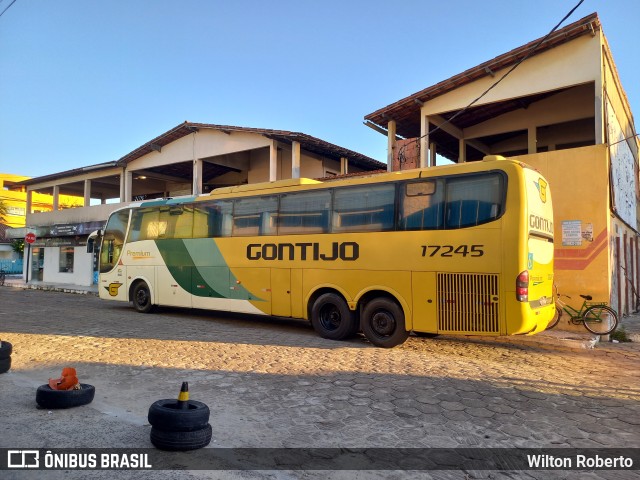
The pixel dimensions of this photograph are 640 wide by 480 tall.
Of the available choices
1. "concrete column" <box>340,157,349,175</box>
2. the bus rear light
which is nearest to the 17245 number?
the bus rear light

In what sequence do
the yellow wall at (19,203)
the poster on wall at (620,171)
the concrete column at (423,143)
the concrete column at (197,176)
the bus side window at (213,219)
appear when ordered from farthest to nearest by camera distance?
the yellow wall at (19,203) → the concrete column at (197,176) → the concrete column at (423,143) → the bus side window at (213,219) → the poster on wall at (620,171)

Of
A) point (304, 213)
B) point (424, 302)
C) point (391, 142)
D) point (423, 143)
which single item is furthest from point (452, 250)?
point (391, 142)

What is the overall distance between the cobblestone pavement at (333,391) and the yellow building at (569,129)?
244cm

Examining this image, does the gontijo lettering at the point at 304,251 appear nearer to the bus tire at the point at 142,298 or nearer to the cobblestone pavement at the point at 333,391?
the cobblestone pavement at the point at 333,391

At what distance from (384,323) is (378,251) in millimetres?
1478

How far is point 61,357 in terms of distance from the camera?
24.6 ft

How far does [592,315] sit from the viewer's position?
1016 cm

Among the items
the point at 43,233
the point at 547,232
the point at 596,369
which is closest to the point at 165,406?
the point at 596,369

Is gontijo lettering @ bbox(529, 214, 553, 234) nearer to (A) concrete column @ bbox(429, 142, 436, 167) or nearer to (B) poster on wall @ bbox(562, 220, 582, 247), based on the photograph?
(B) poster on wall @ bbox(562, 220, 582, 247)

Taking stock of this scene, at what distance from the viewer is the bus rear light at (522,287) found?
23.7 feet

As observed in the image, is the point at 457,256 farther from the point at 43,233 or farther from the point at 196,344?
the point at 43,233

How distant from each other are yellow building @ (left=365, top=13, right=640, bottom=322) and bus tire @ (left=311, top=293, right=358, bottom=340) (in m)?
5.62

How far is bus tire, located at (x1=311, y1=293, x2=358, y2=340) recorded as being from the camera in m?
9.34

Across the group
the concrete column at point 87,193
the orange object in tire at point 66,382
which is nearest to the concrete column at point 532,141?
the orange object in tire at point 66,382
